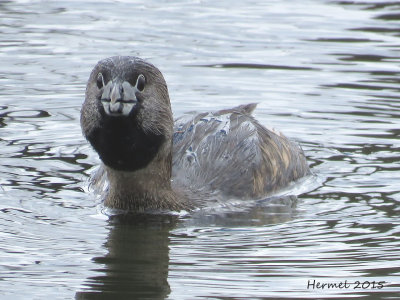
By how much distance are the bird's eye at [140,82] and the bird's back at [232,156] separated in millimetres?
1306

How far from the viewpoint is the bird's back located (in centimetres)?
1207

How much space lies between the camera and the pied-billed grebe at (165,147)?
10.9m

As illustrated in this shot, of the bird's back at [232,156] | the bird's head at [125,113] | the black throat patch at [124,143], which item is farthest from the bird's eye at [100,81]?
the bird's back at [232,156]

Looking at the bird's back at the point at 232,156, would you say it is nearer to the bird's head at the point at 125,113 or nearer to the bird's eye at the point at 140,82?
the bird's head at the point at 125,113

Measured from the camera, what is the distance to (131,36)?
17.8m

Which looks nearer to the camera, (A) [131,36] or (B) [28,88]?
(B) [28,88]

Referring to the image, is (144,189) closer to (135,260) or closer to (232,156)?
(232,156)

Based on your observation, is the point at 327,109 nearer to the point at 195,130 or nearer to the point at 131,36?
the point at 195,130

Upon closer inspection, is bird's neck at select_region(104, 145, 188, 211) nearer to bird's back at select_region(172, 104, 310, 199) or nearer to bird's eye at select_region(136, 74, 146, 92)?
bird's back at select_region(172, 104, 310, 199)

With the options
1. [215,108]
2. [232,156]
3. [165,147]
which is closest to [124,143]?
[165,147]

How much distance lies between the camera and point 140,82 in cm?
1100

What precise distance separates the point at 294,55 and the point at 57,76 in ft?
9.80

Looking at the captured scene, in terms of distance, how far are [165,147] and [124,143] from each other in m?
0.65

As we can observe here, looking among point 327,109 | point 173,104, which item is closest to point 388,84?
point 327,109
